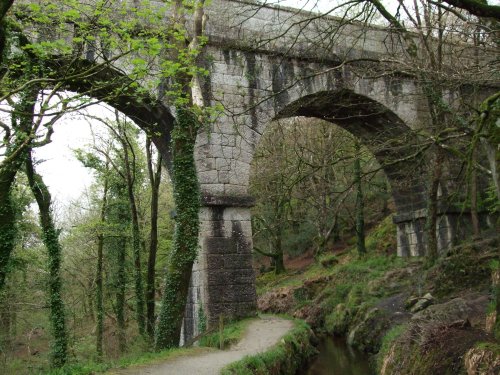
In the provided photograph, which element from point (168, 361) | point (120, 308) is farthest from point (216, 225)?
point (120, 308)

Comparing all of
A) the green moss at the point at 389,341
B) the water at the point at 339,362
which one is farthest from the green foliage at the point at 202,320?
the green moss at the point at 389,341

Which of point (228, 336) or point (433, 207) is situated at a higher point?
point (433, 207)

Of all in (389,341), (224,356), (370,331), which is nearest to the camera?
(224,356)

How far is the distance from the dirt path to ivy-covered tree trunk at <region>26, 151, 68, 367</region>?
476 centimetres

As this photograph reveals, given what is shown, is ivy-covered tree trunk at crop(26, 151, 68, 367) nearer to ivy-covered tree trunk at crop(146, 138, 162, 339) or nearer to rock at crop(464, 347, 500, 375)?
ivy-covered tree trunk at crop(146, 138, 162, 339)

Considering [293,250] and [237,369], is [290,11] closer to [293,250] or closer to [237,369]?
[237,369]

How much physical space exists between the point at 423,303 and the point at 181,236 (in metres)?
4.37

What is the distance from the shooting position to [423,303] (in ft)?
26.5

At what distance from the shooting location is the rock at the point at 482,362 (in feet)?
13.0

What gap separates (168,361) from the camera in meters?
5.79

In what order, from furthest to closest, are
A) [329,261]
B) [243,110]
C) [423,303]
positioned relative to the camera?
1. [329,261]
2. [243,110]
3. [423,303]

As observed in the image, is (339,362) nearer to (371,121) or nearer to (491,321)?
(491,321)

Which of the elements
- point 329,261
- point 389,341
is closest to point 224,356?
point 389,341

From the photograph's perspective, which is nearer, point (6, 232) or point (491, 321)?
point (491, 321)
